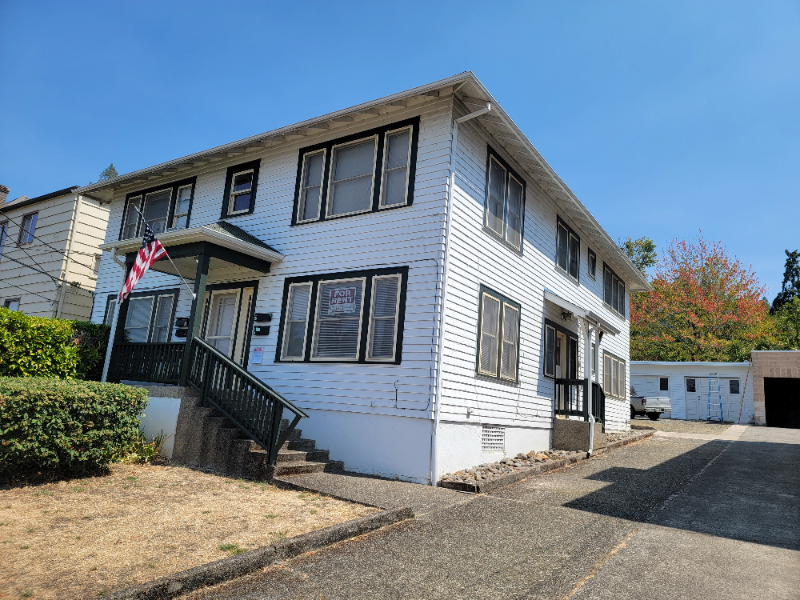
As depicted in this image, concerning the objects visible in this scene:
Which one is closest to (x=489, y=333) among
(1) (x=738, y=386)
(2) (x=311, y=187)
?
(2) (x=311, y=187)

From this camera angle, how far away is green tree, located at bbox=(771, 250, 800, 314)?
53.8 m

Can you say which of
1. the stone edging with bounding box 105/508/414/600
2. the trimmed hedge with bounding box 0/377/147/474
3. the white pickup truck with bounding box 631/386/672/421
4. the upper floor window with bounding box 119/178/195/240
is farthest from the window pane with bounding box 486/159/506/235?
the white pickup truck with bounding box 631/386/672/421

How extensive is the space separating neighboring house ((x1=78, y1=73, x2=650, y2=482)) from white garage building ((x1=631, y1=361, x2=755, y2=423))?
20.3m

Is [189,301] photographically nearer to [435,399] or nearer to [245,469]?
[245,469]

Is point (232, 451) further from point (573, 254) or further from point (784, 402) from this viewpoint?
point (784, 402)

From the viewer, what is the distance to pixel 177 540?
498 centimetres

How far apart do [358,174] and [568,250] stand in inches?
264

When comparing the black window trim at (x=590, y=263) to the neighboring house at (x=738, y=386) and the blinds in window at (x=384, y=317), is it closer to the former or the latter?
the blinds in window at (x=384, y=317)

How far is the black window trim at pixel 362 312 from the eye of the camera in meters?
9.47

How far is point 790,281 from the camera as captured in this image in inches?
2142

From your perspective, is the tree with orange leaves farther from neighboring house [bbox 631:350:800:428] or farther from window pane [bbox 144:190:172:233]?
window pane [bbox 144:190:172:233]

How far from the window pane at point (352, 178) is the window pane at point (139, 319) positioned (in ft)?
18.6

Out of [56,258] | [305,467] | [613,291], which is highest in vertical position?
[613,291]

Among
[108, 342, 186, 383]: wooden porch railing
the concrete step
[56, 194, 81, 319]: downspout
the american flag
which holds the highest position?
[56, 194, 81, 319]: downspout
